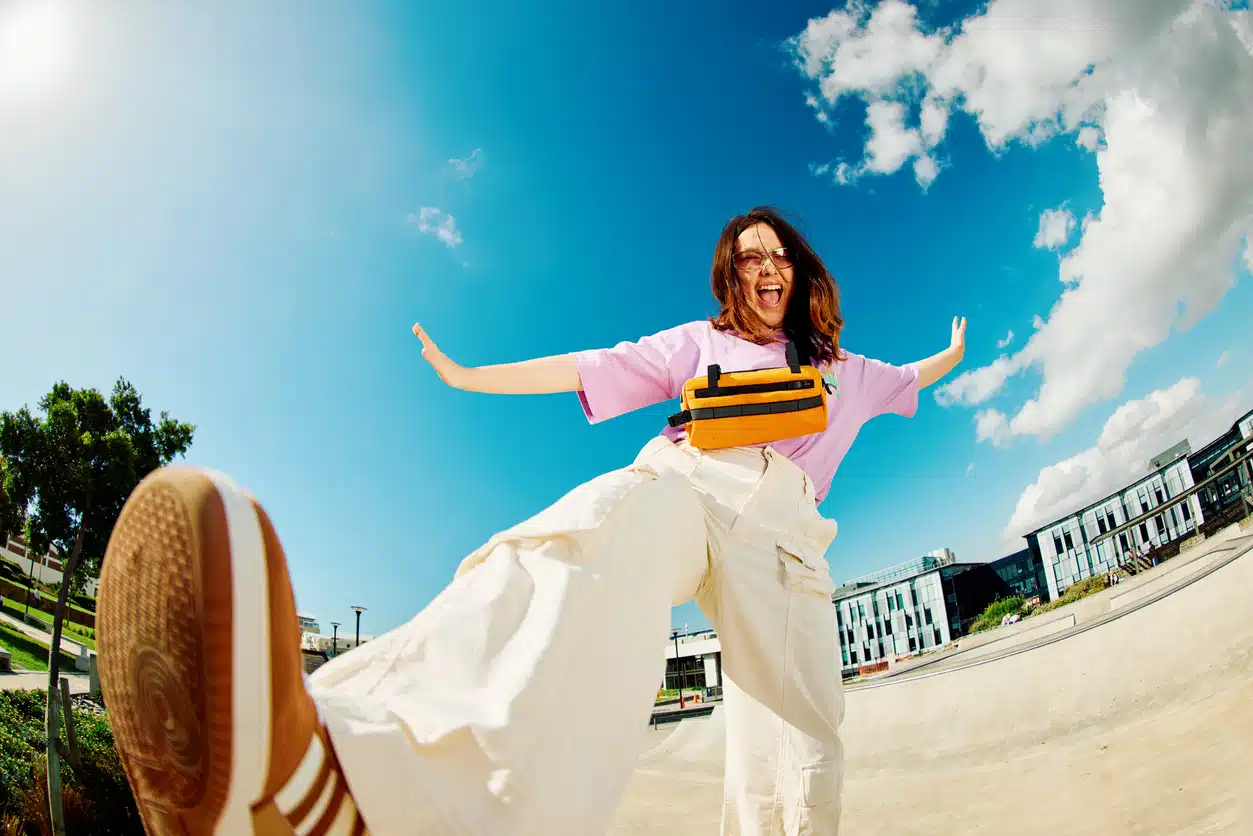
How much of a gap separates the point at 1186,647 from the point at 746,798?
5734mm

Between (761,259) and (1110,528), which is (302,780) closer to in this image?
(761,259)

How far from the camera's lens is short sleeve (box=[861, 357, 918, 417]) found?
7.54 feet

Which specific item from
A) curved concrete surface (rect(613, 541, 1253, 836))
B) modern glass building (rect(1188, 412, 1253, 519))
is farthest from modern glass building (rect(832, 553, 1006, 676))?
curved concrete surface (rect(613, 541, 1253, 836))

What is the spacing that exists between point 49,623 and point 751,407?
32.6 metres

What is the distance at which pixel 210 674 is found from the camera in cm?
69

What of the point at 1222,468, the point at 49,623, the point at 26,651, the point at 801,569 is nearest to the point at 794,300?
the point at 801,569

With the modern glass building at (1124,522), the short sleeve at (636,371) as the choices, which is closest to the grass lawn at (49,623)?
the short sleeve at (636,371)

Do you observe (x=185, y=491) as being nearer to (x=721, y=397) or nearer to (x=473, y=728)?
(x=473, y=728)

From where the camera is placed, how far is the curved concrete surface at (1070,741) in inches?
121

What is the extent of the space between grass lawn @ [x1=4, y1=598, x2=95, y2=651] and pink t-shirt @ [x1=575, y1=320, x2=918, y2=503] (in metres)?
28.3

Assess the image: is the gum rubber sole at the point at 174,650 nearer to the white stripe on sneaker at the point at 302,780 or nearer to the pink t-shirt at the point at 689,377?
the white stripe on sneaker at the point at 302,780

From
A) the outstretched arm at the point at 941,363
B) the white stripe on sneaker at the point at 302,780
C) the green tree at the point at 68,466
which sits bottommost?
the white stripe on sneaker at the point at 302,780

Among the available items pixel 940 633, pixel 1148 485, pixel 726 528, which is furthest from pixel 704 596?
pixel 940 633

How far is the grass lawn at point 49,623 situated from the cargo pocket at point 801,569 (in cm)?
2874
